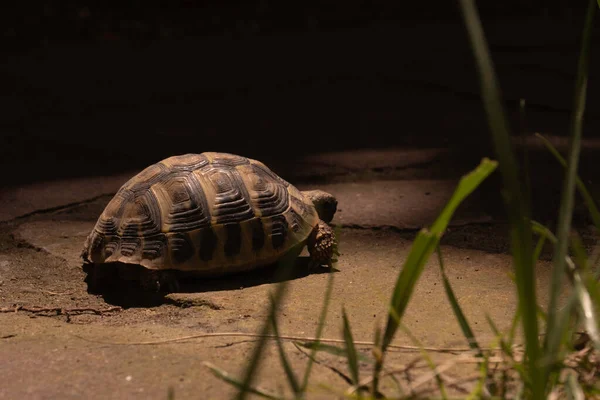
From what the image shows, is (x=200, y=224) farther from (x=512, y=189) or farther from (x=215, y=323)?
(x=512, y=189)

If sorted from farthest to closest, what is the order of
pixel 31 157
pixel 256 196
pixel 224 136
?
pixel 224 136 → pixel 31 157 → pixel 256 196

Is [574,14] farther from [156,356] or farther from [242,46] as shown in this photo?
[156,356]

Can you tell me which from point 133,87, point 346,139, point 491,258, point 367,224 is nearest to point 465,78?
point 346,139

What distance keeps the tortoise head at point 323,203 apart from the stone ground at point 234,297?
0.14m

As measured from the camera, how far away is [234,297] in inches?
107

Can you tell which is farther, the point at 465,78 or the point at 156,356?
the point at 465,78

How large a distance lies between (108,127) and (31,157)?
0.65m

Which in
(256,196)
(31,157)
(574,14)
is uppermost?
(574,14)

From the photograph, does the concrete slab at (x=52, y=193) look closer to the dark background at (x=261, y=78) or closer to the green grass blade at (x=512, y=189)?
the dark background at (x=261, y=78)

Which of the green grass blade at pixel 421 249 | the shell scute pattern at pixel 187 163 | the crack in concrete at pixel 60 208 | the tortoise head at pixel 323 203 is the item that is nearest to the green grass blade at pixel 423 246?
the green grass blade at pixel 421 249

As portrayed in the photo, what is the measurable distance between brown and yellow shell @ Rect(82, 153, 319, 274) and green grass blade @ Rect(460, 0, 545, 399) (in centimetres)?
166

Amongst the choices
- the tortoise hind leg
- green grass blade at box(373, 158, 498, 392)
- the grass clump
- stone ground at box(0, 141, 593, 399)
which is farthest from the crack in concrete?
green grass blade at box(373, 158, 498, 392)

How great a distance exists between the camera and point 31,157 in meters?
4.63

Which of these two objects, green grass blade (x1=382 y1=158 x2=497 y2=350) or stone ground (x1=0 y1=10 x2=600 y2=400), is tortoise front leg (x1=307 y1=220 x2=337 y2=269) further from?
green grass blade (x1=382 y1=158 x2=497 y2=350)
